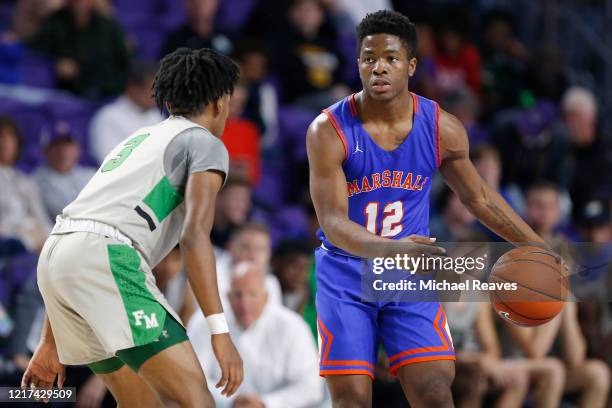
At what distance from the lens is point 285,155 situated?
9445mm

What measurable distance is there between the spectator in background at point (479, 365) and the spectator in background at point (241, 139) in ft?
7.69

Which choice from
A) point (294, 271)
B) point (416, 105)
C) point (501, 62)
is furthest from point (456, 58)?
point (416, 105)

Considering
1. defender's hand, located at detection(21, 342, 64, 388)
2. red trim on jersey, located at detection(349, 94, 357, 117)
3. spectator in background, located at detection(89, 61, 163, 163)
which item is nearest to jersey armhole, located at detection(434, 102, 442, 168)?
red trim on jersey, located at detection(349, 94, 357, 117)

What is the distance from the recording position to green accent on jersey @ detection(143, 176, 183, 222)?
4102 mm

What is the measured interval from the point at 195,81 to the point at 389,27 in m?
0.94

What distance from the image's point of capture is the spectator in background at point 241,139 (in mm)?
8672

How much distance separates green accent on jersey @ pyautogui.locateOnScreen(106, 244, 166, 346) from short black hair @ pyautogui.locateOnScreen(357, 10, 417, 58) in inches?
59.1

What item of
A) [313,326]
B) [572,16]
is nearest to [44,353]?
[313,326]

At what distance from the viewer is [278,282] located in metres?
7.75

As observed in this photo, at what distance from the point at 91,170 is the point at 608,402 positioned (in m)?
4.45

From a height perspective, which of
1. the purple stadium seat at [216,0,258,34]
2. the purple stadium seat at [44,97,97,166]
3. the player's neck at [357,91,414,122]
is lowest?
the player's neck at [357,91,414,122]

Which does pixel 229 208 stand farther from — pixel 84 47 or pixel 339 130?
pixel 339 130

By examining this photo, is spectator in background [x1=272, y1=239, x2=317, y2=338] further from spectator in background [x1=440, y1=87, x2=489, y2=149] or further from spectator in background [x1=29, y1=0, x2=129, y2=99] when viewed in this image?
spectator in background [x1=440, y1=87, x2=489, y2=149]

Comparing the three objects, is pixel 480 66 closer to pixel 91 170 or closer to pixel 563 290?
pixel 91 170
